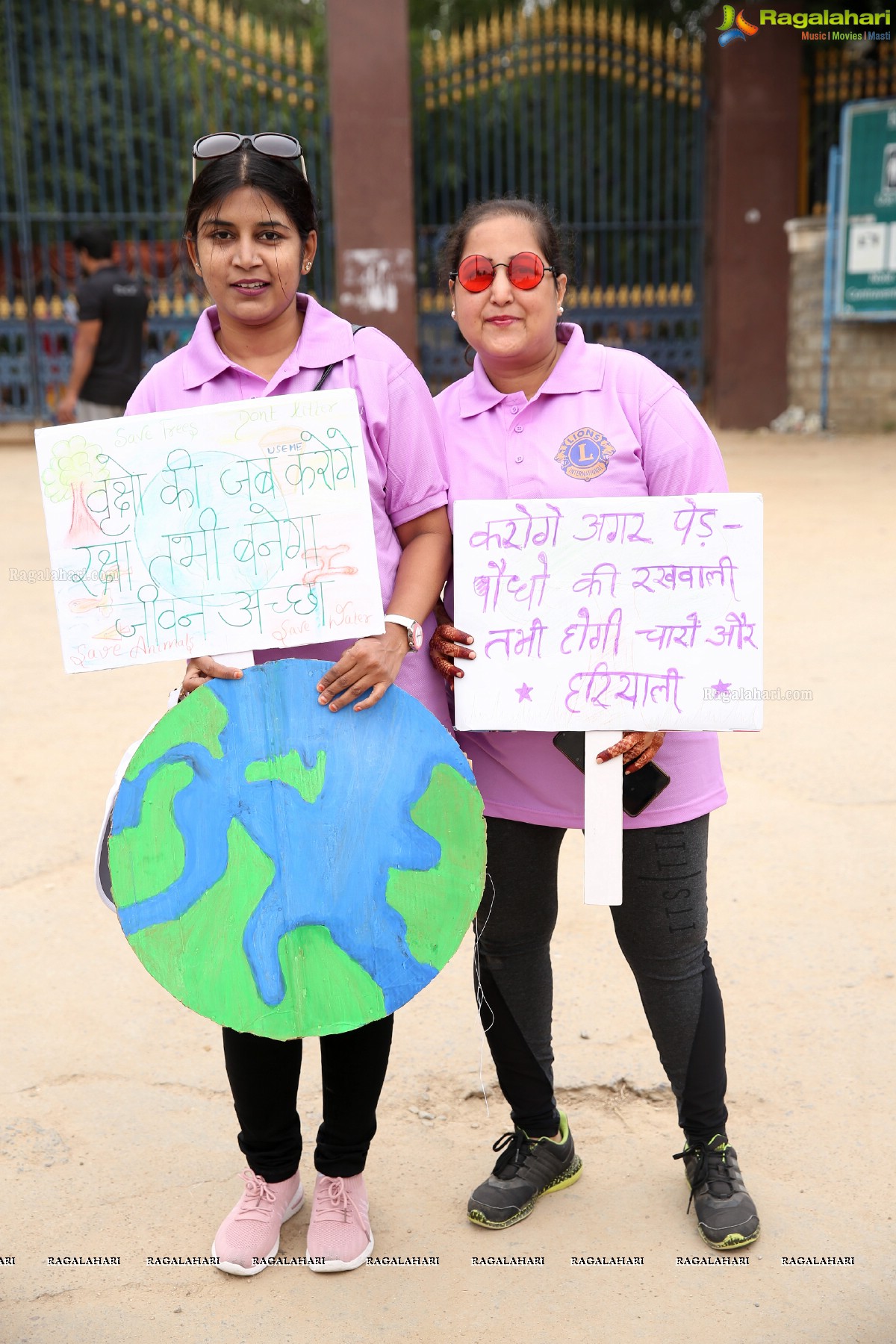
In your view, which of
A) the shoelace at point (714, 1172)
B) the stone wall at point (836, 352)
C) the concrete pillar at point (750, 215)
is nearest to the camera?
the shoelace at point (714, 1172)

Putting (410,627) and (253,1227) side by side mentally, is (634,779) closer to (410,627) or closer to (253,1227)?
(410,627)

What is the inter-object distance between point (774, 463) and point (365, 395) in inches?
353

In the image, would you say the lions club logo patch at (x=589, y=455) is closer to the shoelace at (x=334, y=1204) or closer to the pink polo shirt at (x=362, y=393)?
the pink polo shirt at (x=362, y=393)

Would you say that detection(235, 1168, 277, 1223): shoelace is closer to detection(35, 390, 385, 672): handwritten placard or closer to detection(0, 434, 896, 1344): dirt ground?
detection(0, 434, 896, 1344): dirt ground

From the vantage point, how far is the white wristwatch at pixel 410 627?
2.06 meters

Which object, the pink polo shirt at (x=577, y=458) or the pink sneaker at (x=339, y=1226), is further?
the pink sneaker at (x=339, y=1226)

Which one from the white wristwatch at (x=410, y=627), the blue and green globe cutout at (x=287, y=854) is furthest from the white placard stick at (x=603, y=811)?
the white wristwatch at (x=410, y=627)

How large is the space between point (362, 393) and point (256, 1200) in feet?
4.64

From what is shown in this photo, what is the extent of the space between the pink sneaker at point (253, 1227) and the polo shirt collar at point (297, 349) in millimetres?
1401

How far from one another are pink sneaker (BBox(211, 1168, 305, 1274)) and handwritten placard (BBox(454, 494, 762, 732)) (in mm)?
921

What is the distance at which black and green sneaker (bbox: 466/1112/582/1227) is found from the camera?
7.75 ft

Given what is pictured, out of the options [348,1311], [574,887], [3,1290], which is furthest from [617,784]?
[574,887]

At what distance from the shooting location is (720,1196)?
2.31 m

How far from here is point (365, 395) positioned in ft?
6.78
